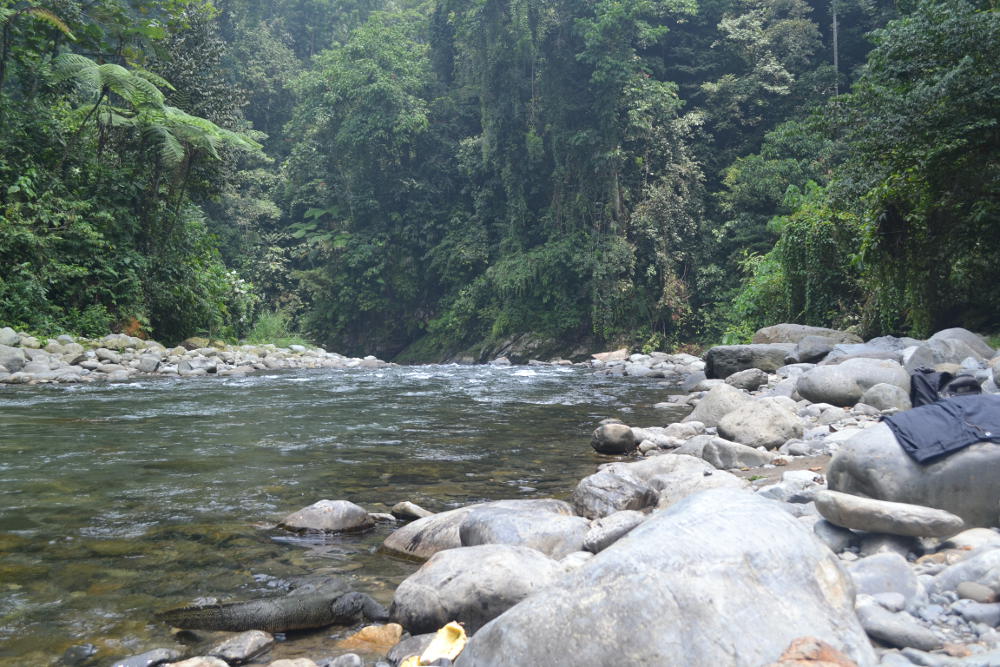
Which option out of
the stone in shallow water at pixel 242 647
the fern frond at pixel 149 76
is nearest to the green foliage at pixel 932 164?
the stone in shallow water at pixel 242 647

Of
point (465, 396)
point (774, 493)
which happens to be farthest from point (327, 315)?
point (774, 493)

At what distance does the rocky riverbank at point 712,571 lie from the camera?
194 centimetres

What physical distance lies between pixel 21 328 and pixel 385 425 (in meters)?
8.75

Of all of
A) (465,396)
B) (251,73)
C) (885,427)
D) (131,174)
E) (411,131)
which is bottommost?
(465,396)

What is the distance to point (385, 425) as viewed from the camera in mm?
7691

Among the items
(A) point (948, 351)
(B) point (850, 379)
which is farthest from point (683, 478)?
(A) point (948, 351)

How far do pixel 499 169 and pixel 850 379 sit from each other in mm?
20203

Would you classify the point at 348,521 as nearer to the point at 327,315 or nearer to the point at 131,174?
the point at 131,174

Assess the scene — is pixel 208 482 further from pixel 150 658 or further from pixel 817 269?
pixel 817 269

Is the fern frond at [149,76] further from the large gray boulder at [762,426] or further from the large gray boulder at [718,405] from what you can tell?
the large gray boulder at [762,426]

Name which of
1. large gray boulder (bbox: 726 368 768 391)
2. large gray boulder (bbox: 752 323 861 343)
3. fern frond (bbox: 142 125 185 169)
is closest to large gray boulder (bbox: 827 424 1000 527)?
large gray boulder (bbox: 726 368 768 391)

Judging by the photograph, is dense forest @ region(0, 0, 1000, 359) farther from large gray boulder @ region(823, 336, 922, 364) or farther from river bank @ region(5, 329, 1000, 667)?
river bank @ region(5, 329, 1000, 667)

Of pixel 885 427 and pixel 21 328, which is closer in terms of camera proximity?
pixel 885 427

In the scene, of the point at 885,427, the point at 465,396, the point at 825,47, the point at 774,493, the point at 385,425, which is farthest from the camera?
the point at 825,47
